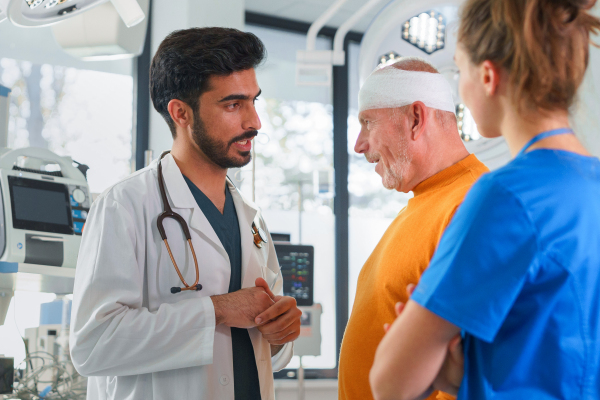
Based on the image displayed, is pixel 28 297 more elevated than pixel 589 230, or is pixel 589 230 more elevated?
pixel 589 230

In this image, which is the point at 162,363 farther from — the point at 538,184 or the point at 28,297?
the point at 28,297

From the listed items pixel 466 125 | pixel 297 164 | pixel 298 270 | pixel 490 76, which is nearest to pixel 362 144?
pixel 466 125

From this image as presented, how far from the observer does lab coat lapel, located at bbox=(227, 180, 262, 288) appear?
4.92 ft

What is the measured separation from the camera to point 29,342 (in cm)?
222

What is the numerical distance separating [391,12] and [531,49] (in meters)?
1.42

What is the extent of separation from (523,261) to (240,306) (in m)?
0.78

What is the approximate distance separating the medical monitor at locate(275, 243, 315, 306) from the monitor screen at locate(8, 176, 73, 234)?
1426 millimetres

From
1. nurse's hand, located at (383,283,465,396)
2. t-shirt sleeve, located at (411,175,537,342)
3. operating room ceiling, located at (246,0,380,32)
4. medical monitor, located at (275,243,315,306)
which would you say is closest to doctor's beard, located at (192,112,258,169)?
nurse's hand, located at (383,283,465,396)

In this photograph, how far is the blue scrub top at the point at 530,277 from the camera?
2.25 feet

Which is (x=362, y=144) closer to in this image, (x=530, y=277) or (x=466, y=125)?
(x=466, y=125)

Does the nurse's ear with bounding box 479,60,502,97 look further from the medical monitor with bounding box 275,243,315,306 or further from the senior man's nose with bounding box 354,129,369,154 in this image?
the medical monitor with bounding box 275,243,315,306

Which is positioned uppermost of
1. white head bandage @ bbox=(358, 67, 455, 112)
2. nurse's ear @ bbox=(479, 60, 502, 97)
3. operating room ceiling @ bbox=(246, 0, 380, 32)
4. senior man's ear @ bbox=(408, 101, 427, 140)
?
operating room ceiling @ bbox=(246, 0, 380, 32)

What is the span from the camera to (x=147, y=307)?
136 centimetres

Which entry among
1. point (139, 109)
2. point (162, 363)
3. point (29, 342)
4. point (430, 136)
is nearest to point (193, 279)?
point (162, 363)
